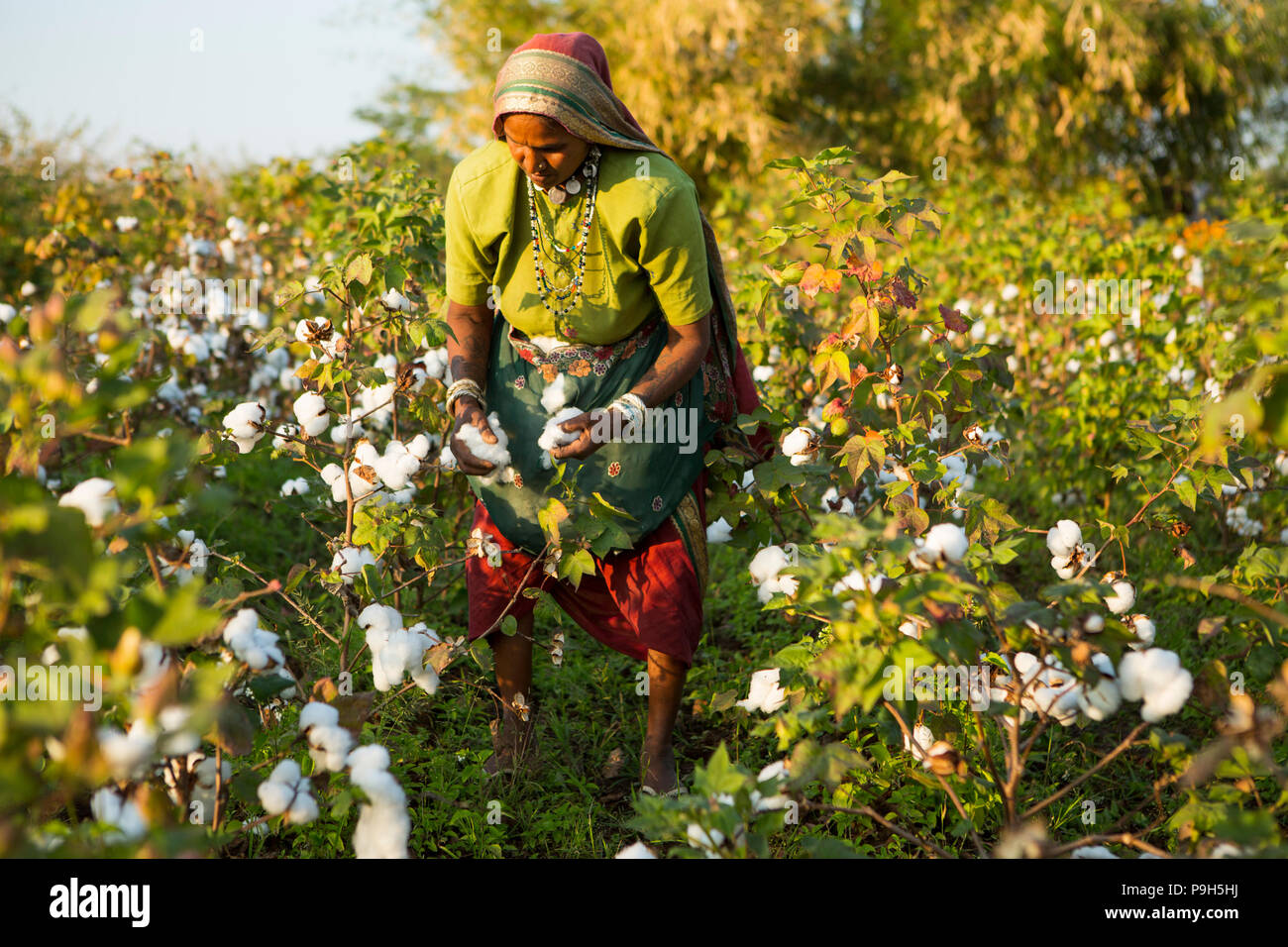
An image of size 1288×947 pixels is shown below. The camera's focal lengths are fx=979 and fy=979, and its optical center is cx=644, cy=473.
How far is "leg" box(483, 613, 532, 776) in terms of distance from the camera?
219 centimetres

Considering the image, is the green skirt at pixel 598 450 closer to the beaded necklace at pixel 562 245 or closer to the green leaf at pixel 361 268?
the beaded necklace at pixel 562 245

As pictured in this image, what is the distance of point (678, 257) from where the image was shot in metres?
1.96

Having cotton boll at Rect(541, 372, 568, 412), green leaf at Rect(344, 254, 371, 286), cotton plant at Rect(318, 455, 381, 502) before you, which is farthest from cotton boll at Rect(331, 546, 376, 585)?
green leaf at Rect(344, 254, 371, 286)

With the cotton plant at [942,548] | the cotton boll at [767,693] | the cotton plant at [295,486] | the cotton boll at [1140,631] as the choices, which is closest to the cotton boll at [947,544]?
the cotton plant at [942,548]

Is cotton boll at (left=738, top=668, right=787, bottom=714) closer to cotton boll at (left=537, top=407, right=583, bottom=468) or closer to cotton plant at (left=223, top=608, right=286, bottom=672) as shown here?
cotton boll at (left=537, top=407, right=583, bottom=468)

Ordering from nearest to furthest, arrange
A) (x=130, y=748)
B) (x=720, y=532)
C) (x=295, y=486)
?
(x=130, y=748), (x=720, y=532), (x=295, y=486)

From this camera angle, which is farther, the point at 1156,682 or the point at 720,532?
the point at 720,532

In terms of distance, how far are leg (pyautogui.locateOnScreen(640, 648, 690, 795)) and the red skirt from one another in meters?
0.04

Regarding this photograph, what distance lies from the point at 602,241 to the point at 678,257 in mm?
156

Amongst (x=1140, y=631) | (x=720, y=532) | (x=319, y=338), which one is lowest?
(x=1140, y=631)

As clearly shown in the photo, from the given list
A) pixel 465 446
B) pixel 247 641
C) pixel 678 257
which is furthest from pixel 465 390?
pixel 247 641

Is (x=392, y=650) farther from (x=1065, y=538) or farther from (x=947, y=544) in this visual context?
(x=1065, y=538)
